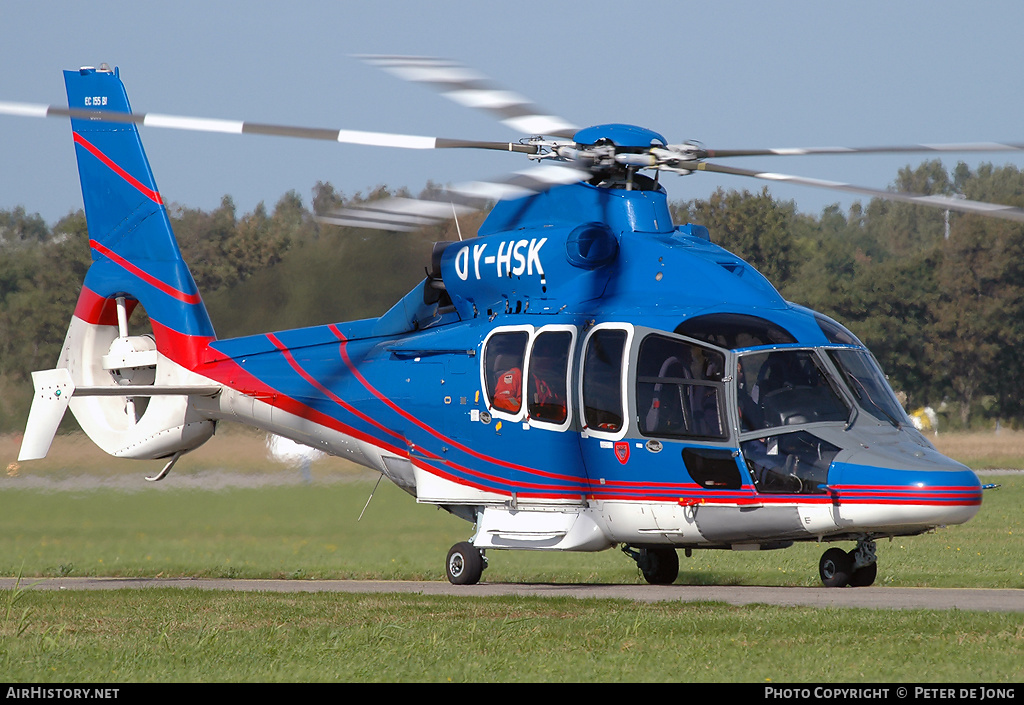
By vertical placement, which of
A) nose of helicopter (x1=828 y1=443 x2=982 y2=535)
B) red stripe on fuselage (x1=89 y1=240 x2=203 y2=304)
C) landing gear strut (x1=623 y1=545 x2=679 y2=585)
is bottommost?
landing gear strut (x1=623 y1=545 x2=679 y2=585)

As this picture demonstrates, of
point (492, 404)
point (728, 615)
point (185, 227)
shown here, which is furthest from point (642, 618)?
point (185, 227)

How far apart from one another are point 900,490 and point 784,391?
60.3 inches

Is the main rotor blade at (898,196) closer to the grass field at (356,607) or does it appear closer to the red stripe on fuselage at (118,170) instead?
the grass field at (356,607)

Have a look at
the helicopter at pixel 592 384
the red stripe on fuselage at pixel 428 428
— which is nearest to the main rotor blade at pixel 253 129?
the helicopter at pixel 592 384

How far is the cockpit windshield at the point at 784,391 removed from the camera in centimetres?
1275

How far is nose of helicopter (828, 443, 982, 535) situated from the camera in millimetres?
11945

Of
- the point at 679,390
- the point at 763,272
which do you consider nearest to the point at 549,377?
the point at 679,390

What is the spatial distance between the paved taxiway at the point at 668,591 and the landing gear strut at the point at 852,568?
0.16 meters

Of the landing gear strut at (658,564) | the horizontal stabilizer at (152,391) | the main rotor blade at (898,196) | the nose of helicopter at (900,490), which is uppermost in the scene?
the main rotor blade at (898,196)

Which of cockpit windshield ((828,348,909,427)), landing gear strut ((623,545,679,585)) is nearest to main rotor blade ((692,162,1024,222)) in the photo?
cockpit windshield ((828,348,909,427))

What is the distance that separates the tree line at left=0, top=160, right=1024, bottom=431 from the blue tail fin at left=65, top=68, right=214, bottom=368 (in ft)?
11.1

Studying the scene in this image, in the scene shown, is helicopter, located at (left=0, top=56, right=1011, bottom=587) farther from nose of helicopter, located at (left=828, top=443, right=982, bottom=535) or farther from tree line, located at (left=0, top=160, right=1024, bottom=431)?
tree line, located at (left=0, top=160, right=1024, bottom=431)

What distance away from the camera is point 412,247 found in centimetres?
2073
